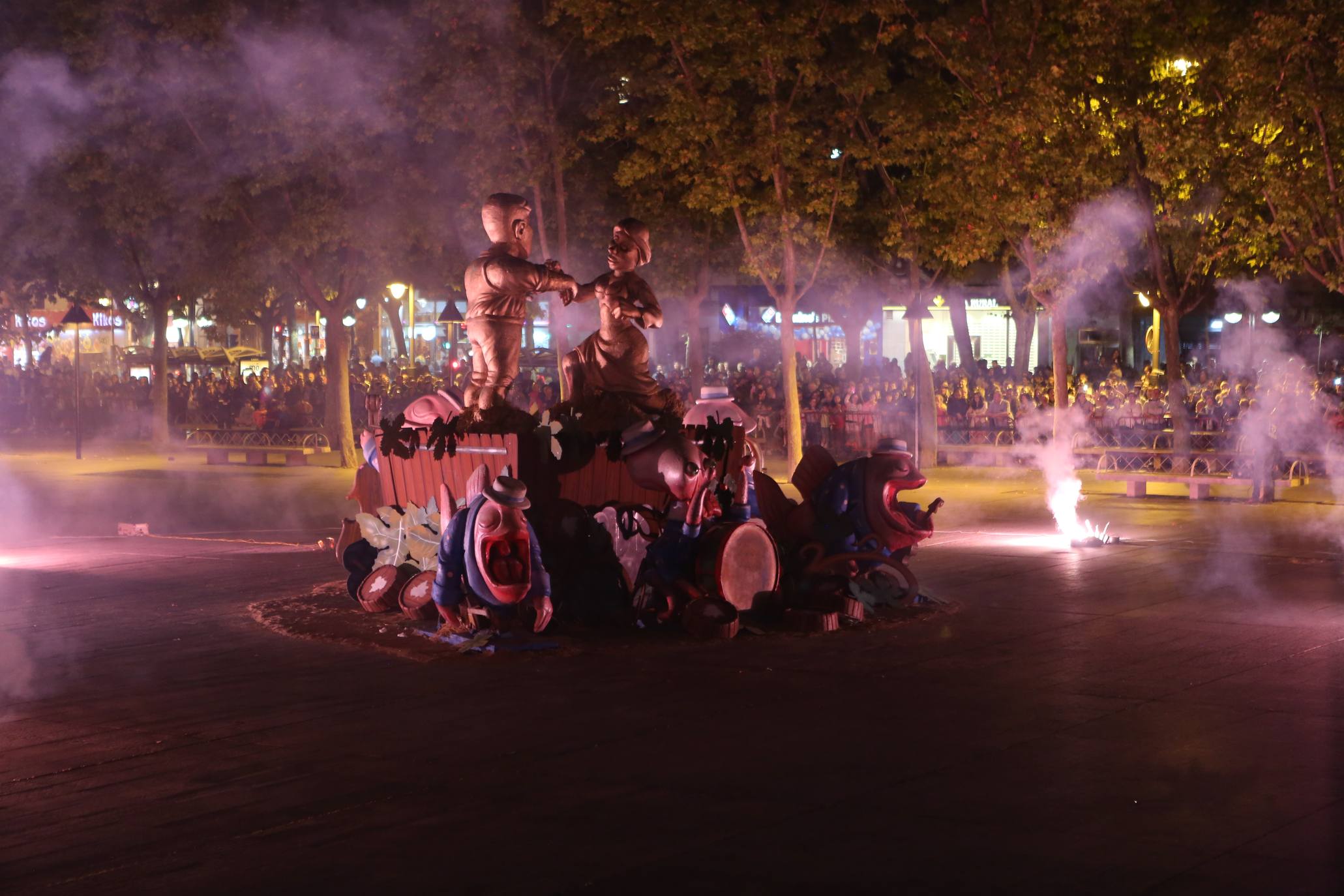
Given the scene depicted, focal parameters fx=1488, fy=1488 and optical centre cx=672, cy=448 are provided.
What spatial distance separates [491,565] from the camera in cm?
948

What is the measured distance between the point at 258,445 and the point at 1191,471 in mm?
17510

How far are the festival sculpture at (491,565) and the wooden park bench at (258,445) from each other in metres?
19.5

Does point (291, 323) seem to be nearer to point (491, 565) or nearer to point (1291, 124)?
point (1291, 124)

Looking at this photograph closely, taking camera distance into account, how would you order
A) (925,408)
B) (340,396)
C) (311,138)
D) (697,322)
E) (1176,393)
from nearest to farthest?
(1176,393)
(311,138)
(925,408)
(340,396)
(697,322)

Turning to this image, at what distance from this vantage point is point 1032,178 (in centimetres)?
2150

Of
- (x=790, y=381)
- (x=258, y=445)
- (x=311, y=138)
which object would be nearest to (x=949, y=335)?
(x=258, y=445)

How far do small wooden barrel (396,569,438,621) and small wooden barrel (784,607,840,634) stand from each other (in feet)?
8.18

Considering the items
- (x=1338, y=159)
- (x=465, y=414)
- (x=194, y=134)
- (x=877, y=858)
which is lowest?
(x=877, y=858)

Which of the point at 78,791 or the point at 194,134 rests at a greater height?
the point at 194,134

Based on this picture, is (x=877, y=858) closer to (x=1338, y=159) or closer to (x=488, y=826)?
(x=488, y=826)

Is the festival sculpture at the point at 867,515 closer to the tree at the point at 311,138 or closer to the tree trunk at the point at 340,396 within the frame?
the tree at the point at 311,138

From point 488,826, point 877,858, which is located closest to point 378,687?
point 488,826

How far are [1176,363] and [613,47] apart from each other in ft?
34.2

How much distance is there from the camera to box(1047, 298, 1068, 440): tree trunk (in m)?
22.8
